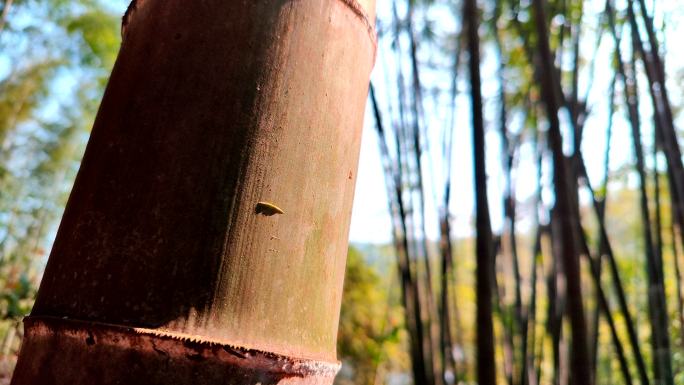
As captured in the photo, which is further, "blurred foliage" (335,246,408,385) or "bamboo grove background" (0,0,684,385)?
"blurred foliage" (335,246,408,385)

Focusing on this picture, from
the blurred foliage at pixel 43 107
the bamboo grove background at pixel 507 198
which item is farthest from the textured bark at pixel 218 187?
the blurred foliage at pixel 43 107

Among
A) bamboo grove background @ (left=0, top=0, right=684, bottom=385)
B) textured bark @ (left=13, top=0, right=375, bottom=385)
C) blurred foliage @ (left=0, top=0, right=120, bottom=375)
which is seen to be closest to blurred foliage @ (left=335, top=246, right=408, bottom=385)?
bamboo grove background @ (left=0, top=0, right=684, bottom=385)

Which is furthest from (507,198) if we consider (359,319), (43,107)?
(43,107)

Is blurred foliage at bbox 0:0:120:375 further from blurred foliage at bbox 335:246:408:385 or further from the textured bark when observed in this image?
the textured bark

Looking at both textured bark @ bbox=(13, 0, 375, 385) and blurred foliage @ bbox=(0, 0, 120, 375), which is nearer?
textured bark @ bbox=(13, 0, 375, 385)

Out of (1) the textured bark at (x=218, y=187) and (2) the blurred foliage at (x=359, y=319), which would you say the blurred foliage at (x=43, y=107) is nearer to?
(2) the blurred foliage at (x=359, y=319)

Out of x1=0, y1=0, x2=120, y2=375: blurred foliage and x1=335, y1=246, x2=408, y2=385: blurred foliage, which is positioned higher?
x1=0, y1=0, x2=120, y2=375: blurred foliage

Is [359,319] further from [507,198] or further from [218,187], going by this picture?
A: [218,187]

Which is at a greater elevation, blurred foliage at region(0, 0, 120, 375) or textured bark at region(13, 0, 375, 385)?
blurred foliage at region(0, 0, 120, 375)
